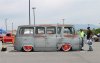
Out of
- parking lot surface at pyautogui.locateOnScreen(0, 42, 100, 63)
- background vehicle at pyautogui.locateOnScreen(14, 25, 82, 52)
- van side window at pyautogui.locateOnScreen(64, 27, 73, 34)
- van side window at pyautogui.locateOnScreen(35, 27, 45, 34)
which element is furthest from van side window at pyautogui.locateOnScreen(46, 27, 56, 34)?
parking lot surface at pyautogui.locateOnScreen(0, 42, 100, 63)

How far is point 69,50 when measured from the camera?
25.7 meters

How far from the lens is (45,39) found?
83.7 feet

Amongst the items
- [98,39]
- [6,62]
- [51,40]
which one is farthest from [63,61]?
[98,39]

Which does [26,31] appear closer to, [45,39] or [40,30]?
[40,30]

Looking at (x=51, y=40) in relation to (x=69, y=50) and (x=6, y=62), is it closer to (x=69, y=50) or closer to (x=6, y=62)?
(x=69, y=50)

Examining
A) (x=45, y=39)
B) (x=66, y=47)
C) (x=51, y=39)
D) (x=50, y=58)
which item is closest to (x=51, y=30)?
(x=51, y=39)

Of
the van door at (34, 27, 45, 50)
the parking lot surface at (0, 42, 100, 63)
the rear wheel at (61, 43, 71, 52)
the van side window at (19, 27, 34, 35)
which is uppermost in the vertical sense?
the van side window at (19, 27, 34, 35)

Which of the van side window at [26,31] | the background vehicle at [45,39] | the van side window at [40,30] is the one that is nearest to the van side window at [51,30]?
the background vehicle at [45,39]

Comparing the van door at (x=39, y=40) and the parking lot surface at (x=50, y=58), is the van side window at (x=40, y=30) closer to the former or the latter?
the van door at (x=39, y=40)

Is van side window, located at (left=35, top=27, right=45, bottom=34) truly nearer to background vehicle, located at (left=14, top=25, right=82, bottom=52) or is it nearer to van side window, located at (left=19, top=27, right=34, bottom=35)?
background vehicle, located at (left=14, top=25, right=82, bottom=52)

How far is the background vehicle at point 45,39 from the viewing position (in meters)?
25.5

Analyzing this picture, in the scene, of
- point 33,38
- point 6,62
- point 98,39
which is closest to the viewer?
point 6,62

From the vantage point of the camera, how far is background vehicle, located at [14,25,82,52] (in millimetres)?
25500

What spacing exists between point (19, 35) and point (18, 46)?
0.72 metres
